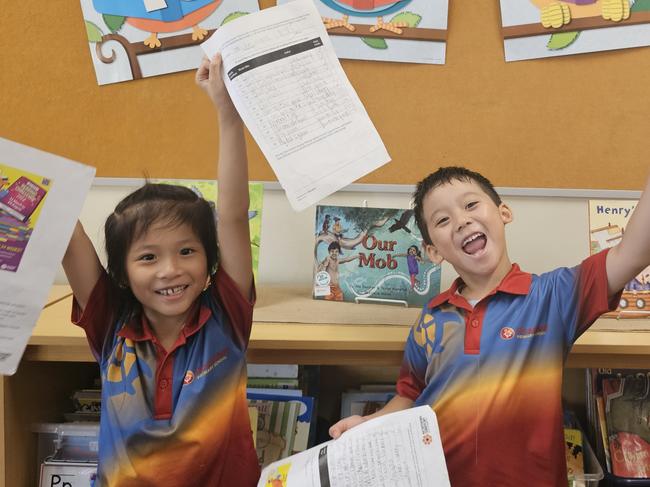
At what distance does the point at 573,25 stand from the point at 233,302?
3.44 feet

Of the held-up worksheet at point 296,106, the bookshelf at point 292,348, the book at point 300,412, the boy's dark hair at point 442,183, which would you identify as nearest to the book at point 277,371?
the book at point 300,412

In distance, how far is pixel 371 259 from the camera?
4.35 feet

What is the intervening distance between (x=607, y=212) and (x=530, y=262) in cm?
28

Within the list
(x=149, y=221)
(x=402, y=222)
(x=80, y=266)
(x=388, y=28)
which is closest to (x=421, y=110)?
(x=388, y=28)

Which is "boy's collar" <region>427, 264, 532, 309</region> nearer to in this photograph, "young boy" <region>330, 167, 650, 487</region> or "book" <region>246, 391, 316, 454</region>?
"young boy" <region>330, 167, 650, 487</region>

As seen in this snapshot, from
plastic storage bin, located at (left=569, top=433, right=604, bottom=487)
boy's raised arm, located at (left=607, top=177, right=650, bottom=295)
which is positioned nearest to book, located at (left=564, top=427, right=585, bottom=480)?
plastic storage bin, located at (left=569, top=433, right=604, bottom=487)

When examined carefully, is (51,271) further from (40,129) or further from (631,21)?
(631,21)

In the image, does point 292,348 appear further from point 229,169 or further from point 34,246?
point 34,246

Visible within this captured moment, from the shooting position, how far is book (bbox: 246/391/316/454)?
1.26 metres

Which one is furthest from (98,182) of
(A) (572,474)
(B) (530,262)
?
(A) (572,474)

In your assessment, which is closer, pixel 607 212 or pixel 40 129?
pixel 607 212

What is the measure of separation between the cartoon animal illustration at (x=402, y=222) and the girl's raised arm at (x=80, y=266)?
639 mm

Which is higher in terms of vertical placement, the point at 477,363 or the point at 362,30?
the point at 362,30

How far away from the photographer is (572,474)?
4.09 ft
